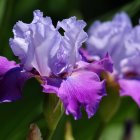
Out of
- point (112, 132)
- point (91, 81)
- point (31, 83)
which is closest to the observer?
point (91, 81)

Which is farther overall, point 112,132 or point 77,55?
point 112,132

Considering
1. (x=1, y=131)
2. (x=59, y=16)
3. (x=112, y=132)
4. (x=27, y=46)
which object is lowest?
(x=112, y=132)

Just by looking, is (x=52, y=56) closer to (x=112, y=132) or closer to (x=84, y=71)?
(x=84, y=71)

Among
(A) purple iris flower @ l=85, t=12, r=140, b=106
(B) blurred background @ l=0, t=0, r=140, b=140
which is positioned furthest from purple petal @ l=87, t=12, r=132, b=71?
(B) blurred background @ l=0, t=0, r=140, b=140

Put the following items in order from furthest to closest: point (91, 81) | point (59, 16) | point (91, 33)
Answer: point (59, 16), point (91, 33), point (91, 81)

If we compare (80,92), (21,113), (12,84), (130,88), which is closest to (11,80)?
(12,84)

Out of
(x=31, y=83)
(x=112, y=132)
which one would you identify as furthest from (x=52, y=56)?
(x=112, y=132)

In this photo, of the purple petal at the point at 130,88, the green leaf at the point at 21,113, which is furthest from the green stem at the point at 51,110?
the green leaf at the point at 21,113

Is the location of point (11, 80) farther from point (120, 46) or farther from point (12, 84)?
point (120, 46)
